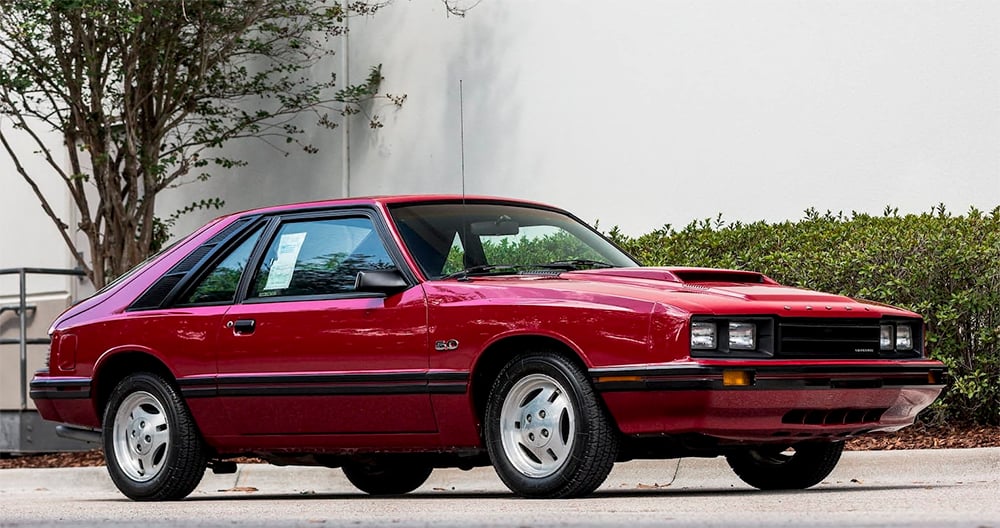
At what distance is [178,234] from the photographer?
17.6 metres

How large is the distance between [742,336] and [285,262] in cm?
262

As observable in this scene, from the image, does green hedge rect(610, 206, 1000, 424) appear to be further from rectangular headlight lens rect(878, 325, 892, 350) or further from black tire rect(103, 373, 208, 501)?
black tire rect(103, 373, 208, 501)

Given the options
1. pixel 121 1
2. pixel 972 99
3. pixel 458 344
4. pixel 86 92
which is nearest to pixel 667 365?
pixel 458 344

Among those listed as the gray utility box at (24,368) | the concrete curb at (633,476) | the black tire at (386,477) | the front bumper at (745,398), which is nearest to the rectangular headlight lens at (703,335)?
the front bumper at (745,398)

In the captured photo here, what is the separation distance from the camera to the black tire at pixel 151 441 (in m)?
8.59

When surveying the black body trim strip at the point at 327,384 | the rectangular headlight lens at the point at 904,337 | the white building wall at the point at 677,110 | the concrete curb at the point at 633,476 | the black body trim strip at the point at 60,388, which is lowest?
the concrete curb at the point at 633,476

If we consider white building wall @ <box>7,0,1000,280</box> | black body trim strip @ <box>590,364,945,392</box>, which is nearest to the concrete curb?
black body trim strip @ <box>590,364,945,392</box>

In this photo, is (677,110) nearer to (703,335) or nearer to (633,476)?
(633,476)

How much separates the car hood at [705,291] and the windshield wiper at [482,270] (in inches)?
5.5

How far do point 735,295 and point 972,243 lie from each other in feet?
11.5

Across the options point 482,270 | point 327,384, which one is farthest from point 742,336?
point 327,384

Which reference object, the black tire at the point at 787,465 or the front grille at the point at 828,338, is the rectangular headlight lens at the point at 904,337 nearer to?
the front grille at the point at 828,338

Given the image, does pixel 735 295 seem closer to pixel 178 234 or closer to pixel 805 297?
pixel 805 297

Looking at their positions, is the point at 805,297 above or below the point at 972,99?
below
